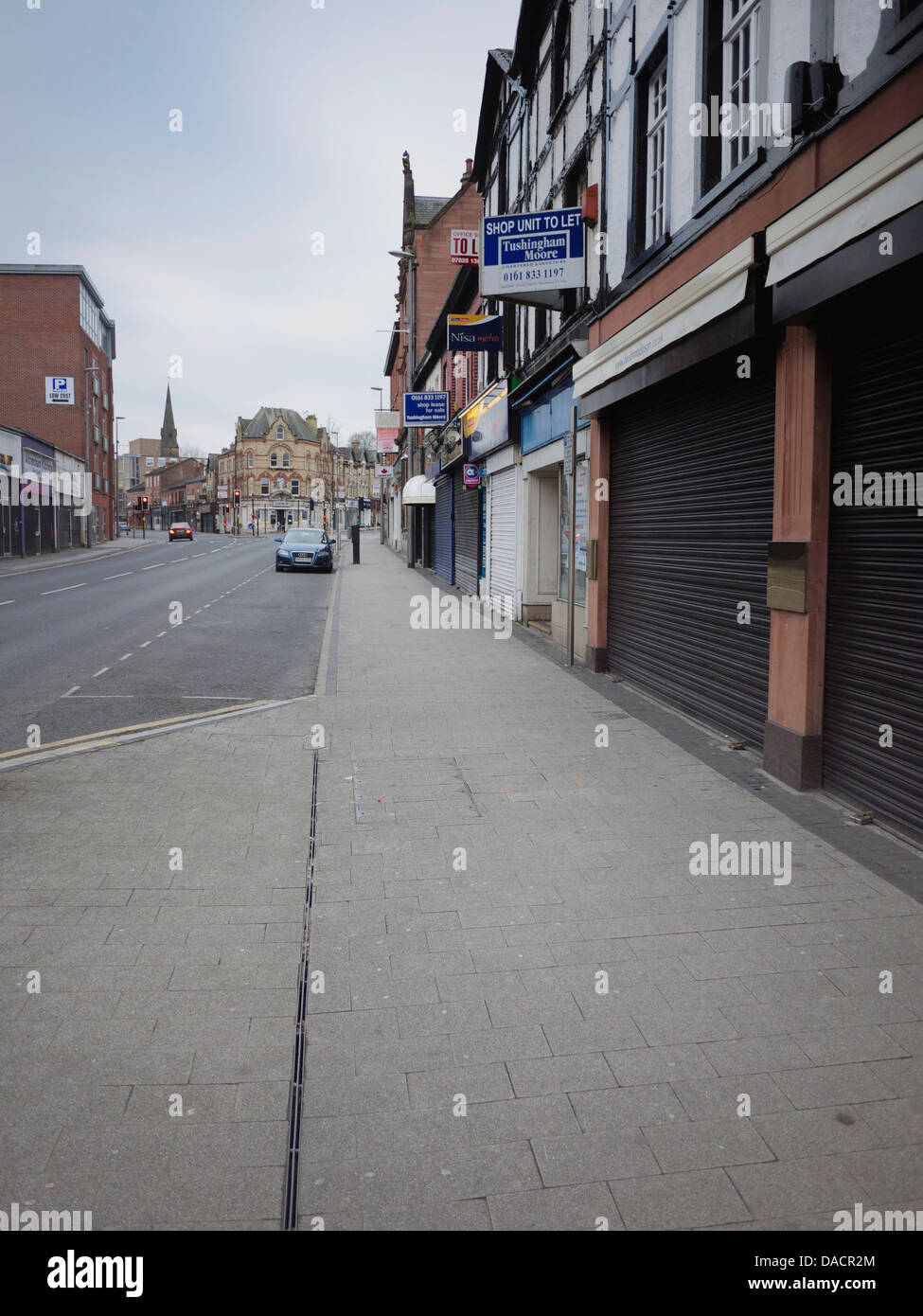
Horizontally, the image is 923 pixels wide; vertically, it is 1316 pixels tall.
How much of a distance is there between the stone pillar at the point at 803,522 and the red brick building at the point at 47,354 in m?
54.0

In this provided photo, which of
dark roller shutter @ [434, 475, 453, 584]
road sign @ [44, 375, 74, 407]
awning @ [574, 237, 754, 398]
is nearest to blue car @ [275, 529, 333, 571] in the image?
dark roller shutter @ [434, 475, 453, 584]

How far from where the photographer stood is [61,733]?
8.54 meters

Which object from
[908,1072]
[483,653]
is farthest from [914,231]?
[483,653]

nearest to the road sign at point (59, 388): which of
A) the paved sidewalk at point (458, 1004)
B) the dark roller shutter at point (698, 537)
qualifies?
the dark roller shutter at point (698, 537)

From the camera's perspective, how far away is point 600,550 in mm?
12094

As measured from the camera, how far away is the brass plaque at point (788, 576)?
6487mm

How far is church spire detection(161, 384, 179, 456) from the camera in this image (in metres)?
166

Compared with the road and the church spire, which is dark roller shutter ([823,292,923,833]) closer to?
the road

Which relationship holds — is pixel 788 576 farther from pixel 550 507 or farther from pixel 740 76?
pixel 550 507

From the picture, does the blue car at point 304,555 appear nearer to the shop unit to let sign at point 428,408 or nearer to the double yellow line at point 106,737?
the shop unit to let sign at point 428,408

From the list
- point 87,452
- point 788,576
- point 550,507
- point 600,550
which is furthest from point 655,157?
point 87,452

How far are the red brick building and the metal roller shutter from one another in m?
41.0
